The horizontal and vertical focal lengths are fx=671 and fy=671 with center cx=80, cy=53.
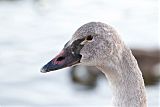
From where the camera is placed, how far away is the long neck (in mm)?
5074

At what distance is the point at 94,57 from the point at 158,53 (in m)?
8.20

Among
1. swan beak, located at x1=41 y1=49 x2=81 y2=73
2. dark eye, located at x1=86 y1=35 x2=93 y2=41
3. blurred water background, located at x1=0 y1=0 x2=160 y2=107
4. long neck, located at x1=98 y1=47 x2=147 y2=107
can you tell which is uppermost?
blurred water background, located at x1=0 y1=0 x2=160 y2=107

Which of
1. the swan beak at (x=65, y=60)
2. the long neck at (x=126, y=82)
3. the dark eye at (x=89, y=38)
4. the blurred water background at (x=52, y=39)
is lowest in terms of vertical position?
the long neck at (x=126, y=82)

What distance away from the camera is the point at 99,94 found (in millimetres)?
12750

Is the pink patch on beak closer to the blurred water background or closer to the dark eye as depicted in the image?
the dark eye

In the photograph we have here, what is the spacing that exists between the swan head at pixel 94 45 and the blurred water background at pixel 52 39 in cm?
654

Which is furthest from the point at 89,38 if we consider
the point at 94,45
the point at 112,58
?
the point at 112,58

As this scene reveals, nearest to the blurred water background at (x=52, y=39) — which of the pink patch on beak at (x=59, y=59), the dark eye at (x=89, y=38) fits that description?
the pink patch on beak at (x=59, y=59)

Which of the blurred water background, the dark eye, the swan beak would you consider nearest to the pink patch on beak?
the swan beak

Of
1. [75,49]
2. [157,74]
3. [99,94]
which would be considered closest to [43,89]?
[99,94]

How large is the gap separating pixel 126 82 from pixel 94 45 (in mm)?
373

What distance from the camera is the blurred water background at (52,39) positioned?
12.5m

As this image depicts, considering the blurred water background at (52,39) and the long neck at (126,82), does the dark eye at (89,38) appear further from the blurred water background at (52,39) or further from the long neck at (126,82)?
the blurred water background at (52,39)

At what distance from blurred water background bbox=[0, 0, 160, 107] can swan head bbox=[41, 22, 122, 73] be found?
6537 millimetres
